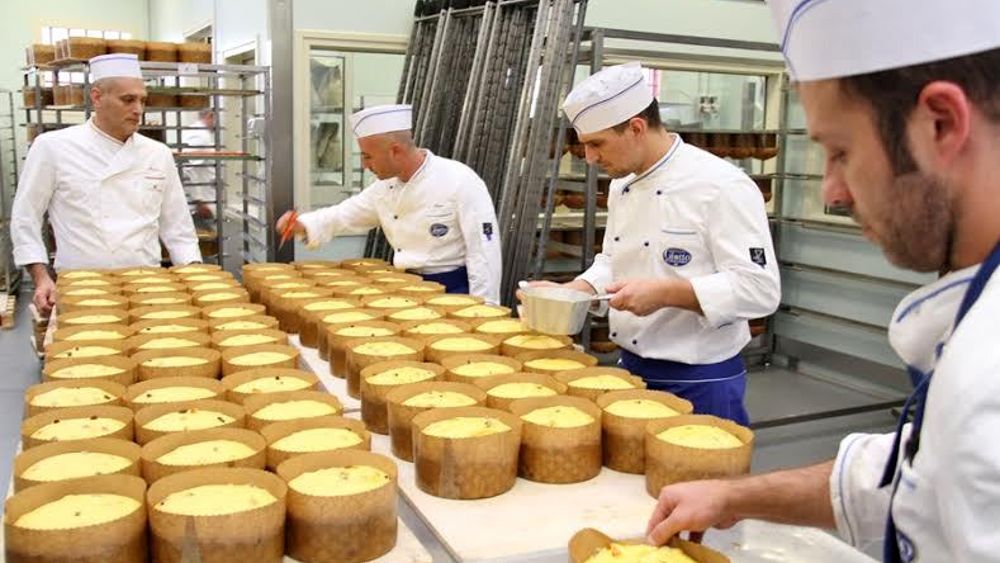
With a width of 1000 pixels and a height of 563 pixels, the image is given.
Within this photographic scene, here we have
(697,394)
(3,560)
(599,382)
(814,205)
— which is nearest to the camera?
(3,560)

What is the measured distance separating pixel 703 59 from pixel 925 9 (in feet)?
15.6

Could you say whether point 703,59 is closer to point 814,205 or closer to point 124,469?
point 814,205

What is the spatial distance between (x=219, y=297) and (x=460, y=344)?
92 cm

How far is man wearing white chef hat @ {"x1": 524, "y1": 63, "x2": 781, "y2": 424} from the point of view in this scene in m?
2.10

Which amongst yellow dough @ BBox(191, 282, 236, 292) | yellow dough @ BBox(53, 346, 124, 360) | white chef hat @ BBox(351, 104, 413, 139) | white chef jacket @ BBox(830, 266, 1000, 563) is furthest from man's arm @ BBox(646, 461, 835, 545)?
white chef hat @ BBox(351, 104, 413, 139)

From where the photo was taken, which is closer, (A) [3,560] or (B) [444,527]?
(A) [3,560]

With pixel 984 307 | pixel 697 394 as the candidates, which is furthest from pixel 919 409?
pixel 697 394

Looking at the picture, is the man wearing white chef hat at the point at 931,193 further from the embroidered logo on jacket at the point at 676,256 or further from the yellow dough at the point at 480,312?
the yellow dough at the point at 480,312

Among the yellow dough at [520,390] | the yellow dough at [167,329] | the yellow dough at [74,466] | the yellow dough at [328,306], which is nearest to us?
the yellow dough at [74,466]

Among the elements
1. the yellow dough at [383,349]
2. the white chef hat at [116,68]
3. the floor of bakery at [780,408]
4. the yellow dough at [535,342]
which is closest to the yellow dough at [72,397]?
the yellow dough at [383,349]

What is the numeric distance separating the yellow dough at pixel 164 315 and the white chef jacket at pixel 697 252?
3.74 feet

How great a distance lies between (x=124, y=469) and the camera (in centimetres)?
127

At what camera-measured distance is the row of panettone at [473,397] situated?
1369 mm

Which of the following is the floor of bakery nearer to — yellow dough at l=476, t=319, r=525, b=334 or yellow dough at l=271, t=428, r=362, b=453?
yellow dough at l=476, t=319, r=525, b=334
